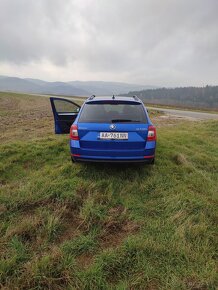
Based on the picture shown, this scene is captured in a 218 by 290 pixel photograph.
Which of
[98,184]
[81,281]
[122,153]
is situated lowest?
[81,281]

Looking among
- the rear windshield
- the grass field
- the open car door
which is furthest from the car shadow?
the open car door

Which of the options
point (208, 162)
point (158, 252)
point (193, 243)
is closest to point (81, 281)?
point (158, 252)

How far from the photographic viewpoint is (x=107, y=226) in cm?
306

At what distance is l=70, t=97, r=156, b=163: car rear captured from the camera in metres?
4.09

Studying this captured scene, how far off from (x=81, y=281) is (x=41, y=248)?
0.68 metres

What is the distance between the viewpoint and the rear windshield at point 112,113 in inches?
168

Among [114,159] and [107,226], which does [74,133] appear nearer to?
[114,159]

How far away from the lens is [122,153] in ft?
13.5

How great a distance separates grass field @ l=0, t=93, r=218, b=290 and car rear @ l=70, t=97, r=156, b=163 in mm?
523

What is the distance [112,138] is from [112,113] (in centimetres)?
61

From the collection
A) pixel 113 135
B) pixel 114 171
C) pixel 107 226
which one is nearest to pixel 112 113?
pixel 113 135

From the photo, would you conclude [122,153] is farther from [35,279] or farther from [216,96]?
[216,96]

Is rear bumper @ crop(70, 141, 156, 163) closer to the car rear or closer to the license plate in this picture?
the car rear

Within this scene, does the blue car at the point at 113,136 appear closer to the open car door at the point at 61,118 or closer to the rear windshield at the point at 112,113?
→ the rear windshield at the point at 112,113
